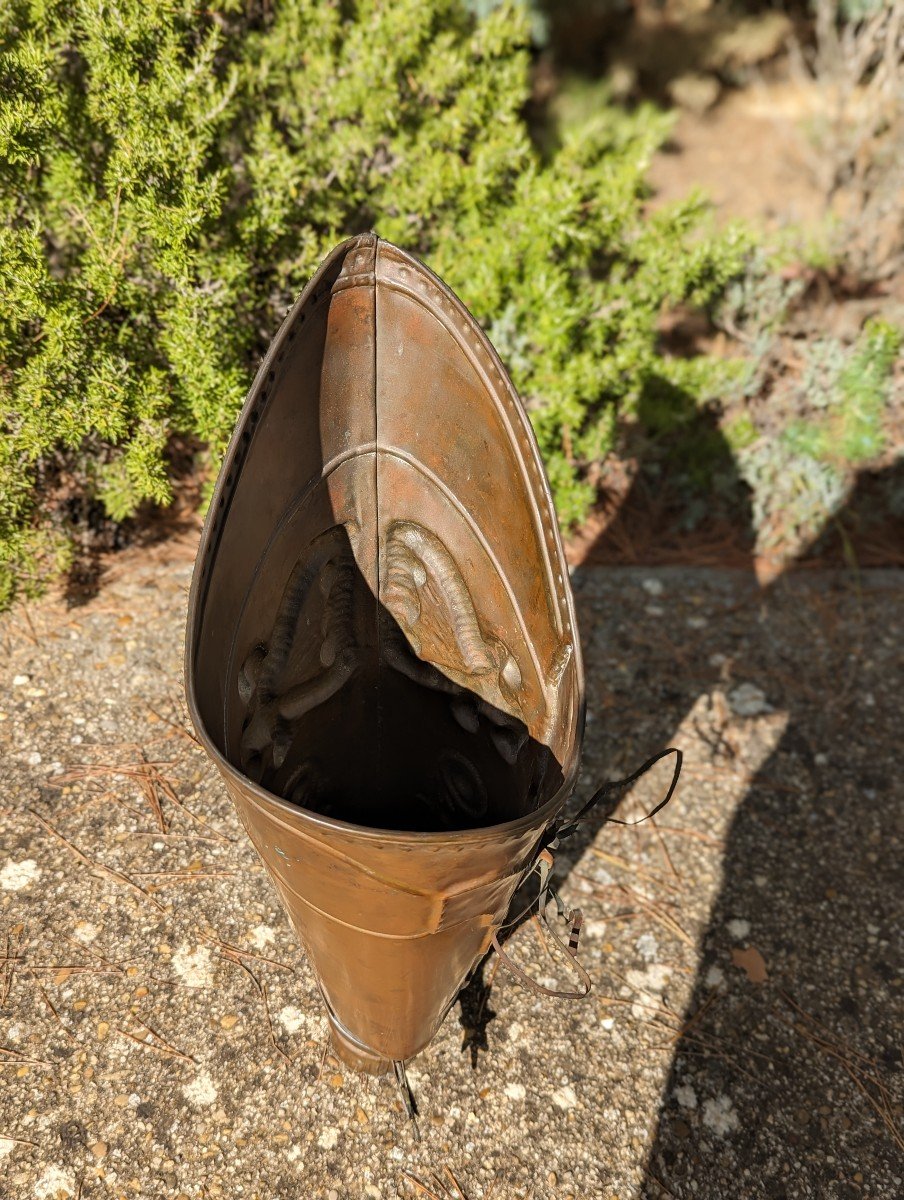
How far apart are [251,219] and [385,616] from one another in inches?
53.3

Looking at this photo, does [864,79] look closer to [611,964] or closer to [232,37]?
[232,37]

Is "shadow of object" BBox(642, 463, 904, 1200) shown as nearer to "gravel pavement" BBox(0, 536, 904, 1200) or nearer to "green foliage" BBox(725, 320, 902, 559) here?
"gravel pavement" BBox(0, 536, 904, 1200)

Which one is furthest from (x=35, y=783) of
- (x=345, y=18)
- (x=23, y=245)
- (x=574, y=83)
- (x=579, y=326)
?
(x=574, y=83)

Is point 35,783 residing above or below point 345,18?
below

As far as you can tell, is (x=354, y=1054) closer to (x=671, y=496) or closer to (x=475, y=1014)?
(x=475, y=1014)

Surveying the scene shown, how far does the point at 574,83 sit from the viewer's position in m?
6.00

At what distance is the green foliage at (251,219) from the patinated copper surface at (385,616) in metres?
0.86

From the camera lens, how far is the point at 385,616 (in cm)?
197

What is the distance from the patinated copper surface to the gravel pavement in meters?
0.22

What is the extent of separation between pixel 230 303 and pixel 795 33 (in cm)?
654

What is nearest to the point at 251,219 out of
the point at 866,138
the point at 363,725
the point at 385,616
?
the point at 385,616

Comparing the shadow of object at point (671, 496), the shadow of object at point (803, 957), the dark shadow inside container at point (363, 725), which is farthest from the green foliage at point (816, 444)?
the dark shadow inside container at point (363, 725)

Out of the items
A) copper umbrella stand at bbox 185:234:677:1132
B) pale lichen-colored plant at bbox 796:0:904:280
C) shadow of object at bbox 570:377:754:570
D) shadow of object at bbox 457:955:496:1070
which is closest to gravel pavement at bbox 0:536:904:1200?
shadow of object at bbox 457:955:496:1070

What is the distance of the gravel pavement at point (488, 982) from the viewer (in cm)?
172
